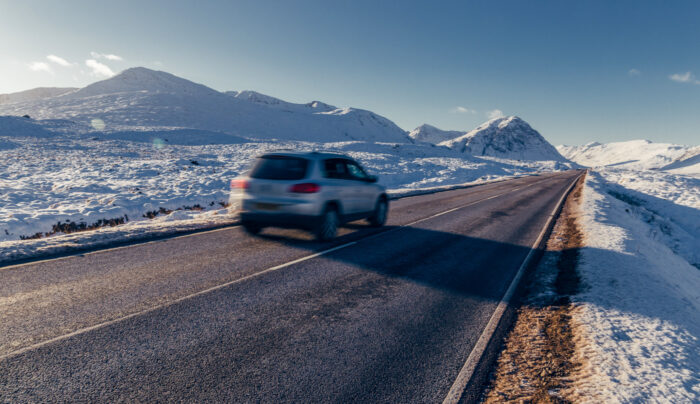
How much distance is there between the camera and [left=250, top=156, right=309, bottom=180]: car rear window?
7020 mm

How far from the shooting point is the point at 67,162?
24.4m

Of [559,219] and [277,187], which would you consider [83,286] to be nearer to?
[277,187]

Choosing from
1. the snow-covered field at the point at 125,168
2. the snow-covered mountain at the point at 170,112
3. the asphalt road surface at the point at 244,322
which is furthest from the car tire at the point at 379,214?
the snow-covered mountain at the point at 170,112

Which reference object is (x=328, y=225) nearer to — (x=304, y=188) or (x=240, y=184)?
(x=304, y=188)

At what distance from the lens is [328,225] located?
7.48m

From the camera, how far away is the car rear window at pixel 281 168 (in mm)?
7020

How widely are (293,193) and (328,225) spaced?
115cm

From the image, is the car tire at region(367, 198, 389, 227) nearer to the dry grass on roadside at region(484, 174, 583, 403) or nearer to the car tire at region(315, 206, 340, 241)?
the car tire at region(315, 206, 340, 241)

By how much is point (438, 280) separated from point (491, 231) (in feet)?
16.1

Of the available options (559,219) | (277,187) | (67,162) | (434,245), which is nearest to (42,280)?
(277,187)

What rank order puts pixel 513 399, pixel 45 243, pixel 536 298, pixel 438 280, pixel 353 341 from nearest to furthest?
1. pixel 513 399
2. pixel 353 341
3. pixel 536 298
4. pixel 438 280
5. pixel 45 243

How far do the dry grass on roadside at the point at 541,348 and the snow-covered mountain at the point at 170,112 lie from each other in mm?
51698

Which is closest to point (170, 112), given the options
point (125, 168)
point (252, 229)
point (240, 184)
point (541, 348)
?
point (125, 168)

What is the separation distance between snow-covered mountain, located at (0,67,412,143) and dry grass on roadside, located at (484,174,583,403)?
5170 centimetres
